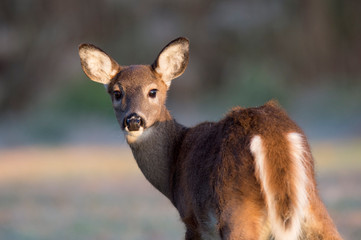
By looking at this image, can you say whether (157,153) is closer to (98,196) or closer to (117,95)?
(117,95)

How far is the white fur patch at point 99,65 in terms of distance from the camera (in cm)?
712

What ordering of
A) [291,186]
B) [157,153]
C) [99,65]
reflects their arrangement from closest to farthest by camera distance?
[291,186], [157,153], [99,65]

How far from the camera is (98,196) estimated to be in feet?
41.9

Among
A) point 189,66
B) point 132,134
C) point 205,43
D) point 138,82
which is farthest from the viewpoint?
point 205,43

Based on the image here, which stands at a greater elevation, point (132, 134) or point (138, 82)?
point (138, 82)

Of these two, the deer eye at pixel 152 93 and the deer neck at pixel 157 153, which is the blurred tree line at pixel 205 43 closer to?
the deer eye at pixel 152 93

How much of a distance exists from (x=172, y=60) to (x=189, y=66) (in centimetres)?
1828

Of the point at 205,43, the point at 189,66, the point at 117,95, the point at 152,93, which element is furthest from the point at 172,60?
the point at 205,43

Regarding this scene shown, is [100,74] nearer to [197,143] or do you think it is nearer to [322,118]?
[197,143]

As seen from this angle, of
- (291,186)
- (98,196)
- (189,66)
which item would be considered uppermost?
(291,186)

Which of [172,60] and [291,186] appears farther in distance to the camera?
[172,60]

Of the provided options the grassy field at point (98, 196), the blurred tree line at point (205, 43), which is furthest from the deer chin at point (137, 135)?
the blurred tree line at point (205, 43)

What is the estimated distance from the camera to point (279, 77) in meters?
24.5

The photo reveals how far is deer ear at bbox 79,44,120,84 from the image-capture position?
→ 23.4ft
